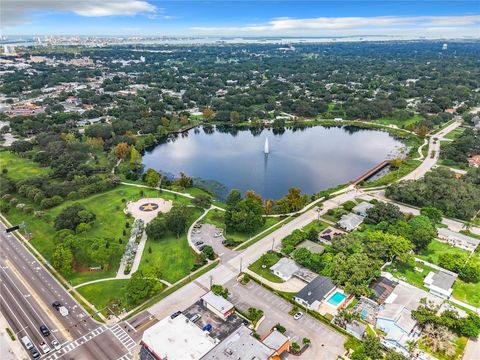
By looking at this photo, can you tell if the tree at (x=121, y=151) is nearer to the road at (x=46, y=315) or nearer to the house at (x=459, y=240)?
the road at (x=46, y=315)

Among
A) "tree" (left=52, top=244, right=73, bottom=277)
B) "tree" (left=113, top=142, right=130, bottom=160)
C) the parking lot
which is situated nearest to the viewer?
"tree" (left=52, top=244, right=73, bottom=277)

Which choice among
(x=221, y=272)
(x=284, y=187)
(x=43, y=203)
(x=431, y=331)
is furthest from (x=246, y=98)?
(x=431, y=331)

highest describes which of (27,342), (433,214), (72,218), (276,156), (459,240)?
(72,218)

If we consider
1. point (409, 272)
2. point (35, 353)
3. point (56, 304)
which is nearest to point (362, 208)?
point (409, 272)

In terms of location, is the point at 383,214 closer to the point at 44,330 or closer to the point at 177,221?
the point at 177,221

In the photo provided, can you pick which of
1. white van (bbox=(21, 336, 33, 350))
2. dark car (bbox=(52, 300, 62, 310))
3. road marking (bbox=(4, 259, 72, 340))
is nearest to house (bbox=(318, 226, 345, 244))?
road marking (bbox=(4, 259, 72, 340))

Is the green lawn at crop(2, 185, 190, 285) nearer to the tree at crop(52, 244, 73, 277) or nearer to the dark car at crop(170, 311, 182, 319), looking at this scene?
the tree at crop(52, 244, 73, 277)
